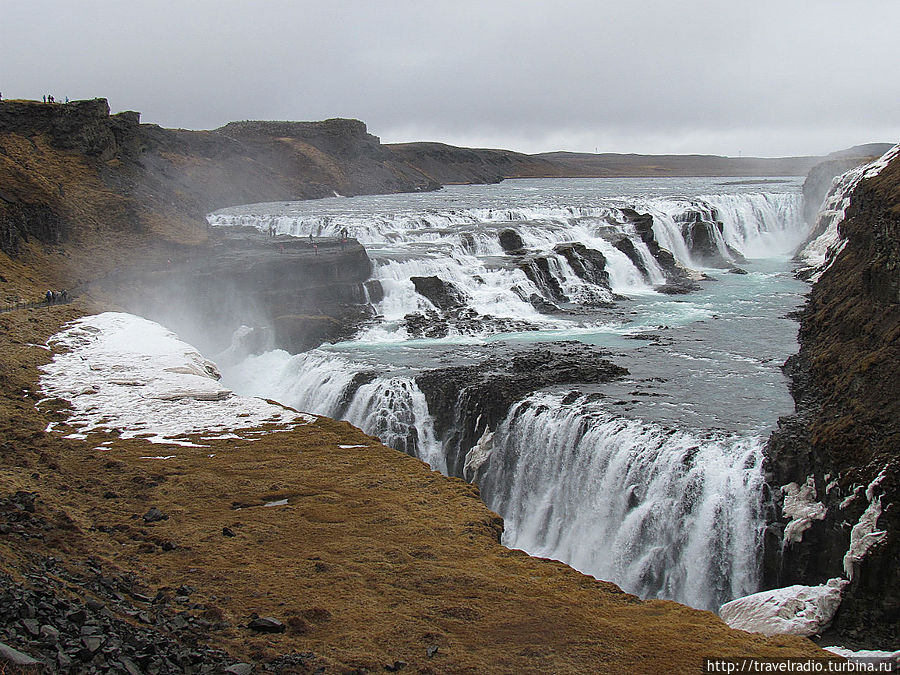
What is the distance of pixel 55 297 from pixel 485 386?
75.3 ft

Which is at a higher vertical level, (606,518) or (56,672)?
(56,672)

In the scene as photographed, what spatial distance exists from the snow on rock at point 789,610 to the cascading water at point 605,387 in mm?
2950

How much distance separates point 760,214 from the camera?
6794 centimetres

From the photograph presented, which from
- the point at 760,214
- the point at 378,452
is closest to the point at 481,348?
the point at 378,452

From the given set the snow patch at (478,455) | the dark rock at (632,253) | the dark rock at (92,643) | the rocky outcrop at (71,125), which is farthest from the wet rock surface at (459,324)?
the rocky outcrop at (71,125)

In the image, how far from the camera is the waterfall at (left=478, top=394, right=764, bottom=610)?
18.3 metres

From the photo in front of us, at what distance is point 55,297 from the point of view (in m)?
36.6

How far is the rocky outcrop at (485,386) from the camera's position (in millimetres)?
25594

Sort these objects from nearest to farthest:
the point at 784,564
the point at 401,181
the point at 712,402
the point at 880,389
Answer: the point at 784,564 → the point at 880,389 → the point at 712,402 → the point at 401,181

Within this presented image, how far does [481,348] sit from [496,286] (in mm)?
11435

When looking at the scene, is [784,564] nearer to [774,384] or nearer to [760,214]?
[774,384]

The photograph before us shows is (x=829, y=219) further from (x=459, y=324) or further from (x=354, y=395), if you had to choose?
(x=354, y=395)

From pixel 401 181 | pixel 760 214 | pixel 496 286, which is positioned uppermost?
pixel 401 181

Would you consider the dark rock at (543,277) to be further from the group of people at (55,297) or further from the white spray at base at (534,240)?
the group of people at (55,297)
